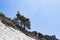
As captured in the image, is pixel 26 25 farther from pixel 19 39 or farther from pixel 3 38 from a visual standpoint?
pixel 3 38

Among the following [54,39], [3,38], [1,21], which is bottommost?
[3,38]

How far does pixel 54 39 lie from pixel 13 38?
30797 mm

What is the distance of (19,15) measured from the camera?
62.2 meters

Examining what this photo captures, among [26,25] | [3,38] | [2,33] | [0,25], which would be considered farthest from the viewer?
[26,25]

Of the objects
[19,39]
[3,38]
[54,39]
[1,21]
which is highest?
[54,39]

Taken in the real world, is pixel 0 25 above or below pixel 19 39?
above

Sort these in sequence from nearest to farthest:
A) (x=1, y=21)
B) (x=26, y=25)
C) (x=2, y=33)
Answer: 1. (x=2, y=33)
2. (x=1, y=21)
3. (x=26, y=25)

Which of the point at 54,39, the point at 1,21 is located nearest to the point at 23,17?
the point at 54,39

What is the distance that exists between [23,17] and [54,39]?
34.8 ft

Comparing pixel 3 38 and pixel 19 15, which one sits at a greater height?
pixel 19 15

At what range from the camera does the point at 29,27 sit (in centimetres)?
5991

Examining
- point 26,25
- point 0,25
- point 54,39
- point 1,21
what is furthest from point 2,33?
point 54,39

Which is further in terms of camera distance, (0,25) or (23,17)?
(23,17)

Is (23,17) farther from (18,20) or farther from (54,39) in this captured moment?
(54,39)
